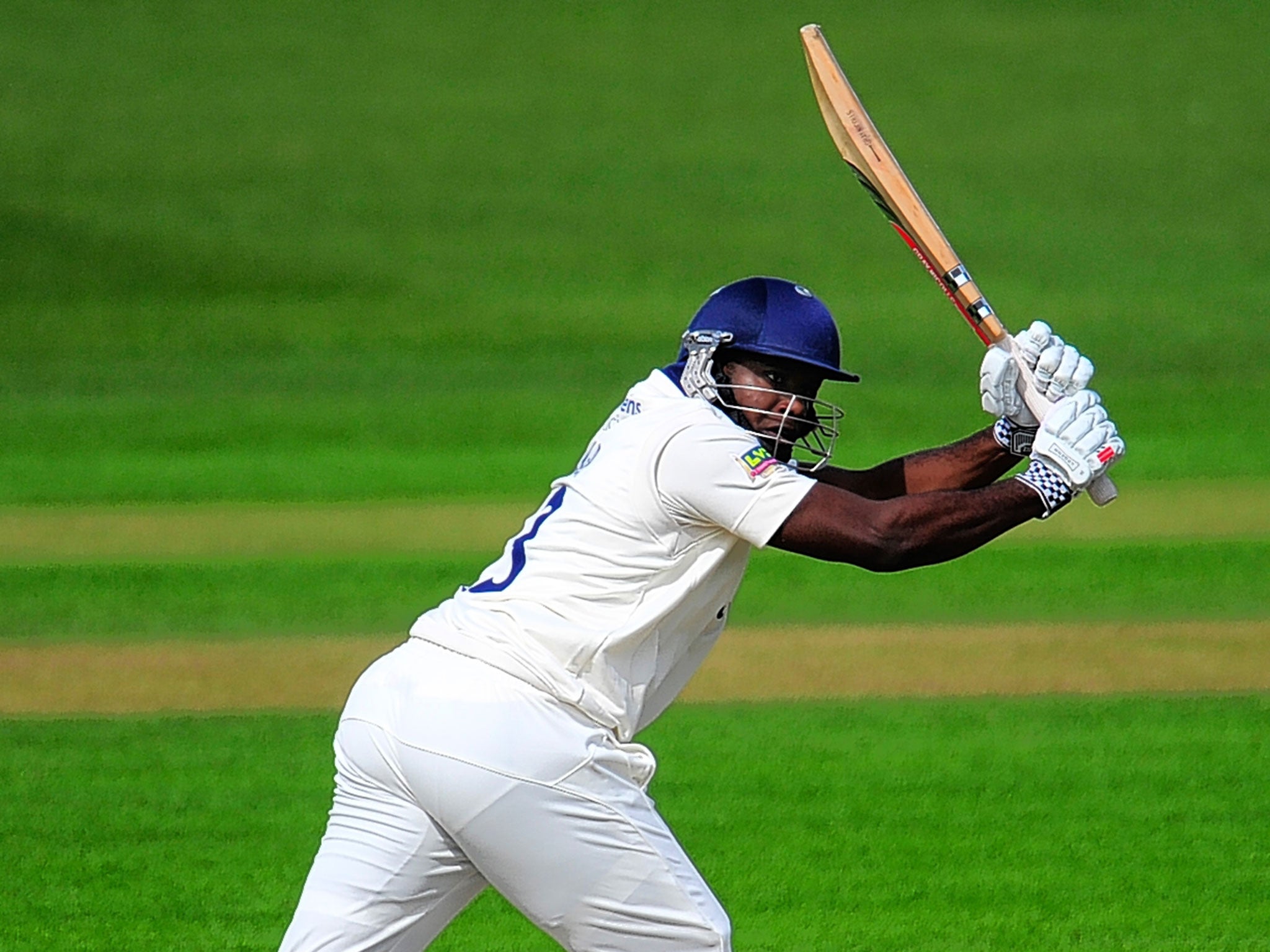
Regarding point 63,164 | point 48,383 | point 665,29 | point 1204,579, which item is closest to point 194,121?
point 63,164

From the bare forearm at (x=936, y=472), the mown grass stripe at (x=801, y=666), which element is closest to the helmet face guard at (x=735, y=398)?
the bare forearm at (x=936, y=472)

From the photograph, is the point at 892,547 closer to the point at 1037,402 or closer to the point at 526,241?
the point at 1037,402

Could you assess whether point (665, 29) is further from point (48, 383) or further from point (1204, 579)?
point (1204, 579)

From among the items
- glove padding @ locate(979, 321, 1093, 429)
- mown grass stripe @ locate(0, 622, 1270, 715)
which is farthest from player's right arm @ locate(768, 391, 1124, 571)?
mown grass stripe @ locate(0, 622, 1270, 715)

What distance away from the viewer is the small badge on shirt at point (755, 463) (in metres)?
3.97

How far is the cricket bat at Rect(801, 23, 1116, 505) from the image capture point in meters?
4.74

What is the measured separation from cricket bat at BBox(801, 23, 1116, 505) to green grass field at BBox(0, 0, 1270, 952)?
80.8 inches

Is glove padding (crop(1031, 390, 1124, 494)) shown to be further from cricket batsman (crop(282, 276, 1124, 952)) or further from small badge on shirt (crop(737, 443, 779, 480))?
small badge on shirt (crop(737, 443, 779, 480))

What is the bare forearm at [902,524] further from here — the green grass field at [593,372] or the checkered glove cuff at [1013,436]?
the green grass field at [593,372]

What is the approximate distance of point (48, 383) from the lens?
20.2m

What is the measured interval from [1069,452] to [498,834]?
1450 millimetres

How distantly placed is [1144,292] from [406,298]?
9326 millimetres

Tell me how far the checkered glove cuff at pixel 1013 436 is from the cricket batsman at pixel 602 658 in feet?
1.05

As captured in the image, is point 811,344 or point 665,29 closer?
point 811,344
